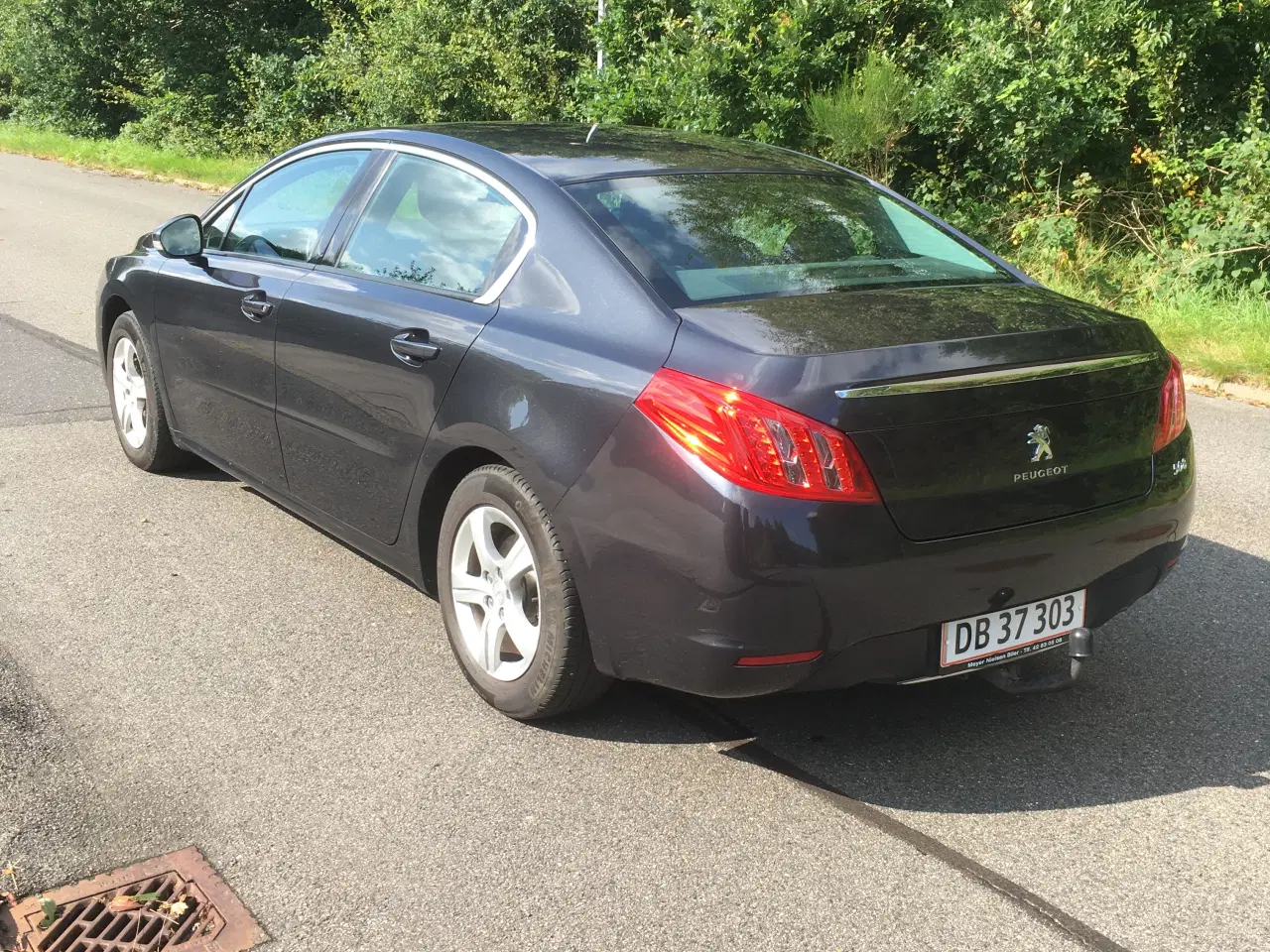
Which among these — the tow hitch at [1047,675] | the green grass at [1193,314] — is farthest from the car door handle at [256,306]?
the green grass at [1193,314]

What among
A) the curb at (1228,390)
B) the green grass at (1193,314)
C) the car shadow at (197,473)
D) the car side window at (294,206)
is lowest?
the curb at (1228,390)

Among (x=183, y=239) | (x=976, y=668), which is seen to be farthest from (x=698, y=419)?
(x=183, y=239)

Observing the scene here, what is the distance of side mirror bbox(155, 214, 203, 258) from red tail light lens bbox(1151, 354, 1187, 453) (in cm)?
363

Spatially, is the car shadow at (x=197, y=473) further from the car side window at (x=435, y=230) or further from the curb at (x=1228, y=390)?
the curb at (x=1228, y=390)

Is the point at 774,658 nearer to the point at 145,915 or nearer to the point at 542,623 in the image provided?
the point at 542,623

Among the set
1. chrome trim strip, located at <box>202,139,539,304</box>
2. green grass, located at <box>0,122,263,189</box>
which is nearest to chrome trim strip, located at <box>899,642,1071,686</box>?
chrome trim strip, located at <box>202,139,539,304</box>

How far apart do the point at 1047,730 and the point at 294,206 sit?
321 centimetres

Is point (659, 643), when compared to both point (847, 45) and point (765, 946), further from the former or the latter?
point (847, 45)

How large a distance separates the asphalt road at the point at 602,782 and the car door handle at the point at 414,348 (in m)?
0.97

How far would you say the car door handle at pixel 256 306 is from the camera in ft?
15.5

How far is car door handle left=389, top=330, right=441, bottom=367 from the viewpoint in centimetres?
389

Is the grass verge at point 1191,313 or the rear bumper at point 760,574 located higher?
the rear bumper at point 760,574

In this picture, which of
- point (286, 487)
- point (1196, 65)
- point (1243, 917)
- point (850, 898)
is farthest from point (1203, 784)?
point (1196, 65)

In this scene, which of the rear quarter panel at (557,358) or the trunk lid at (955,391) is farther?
the rear quarter panel at (557,358)
